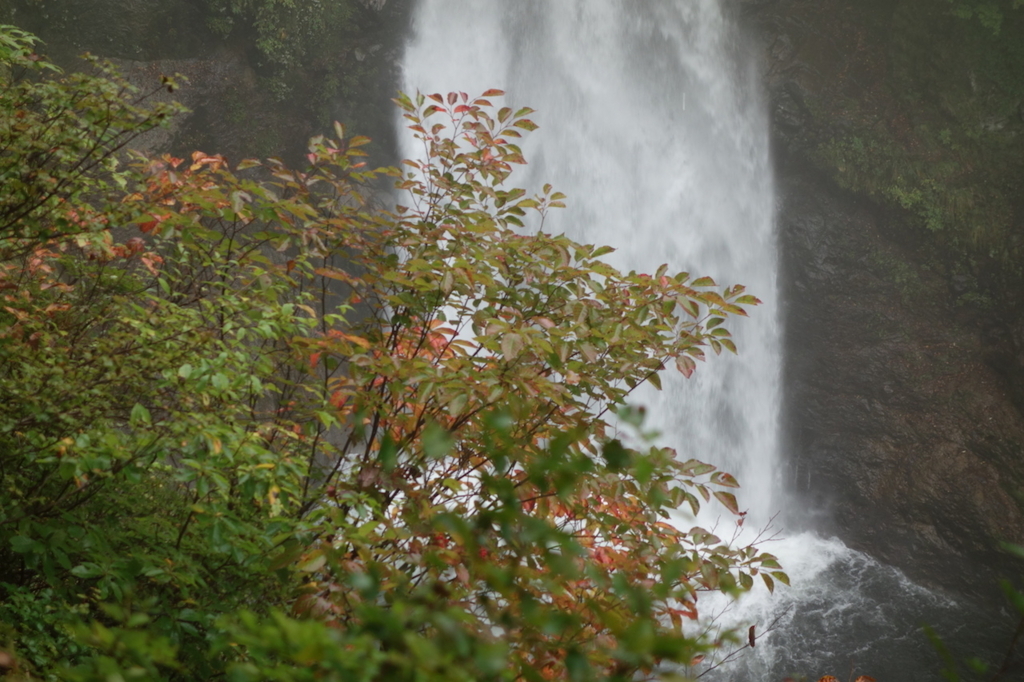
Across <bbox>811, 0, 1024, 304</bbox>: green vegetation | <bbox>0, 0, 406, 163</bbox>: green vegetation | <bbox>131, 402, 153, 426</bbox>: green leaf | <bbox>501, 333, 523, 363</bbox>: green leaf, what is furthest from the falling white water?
<bbox>131, 402, 153, 426</bbox>: green leaf

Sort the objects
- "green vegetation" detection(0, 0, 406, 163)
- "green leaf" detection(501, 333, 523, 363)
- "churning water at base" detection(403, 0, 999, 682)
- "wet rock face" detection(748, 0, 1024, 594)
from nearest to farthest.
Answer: "green leaf" detection(501, 333, 523, 363)
"green vegetation" detection(0, 0, 406, 163)
"wet rock face" detection(748, 0, 1024, 594)
"churning water at base" detection(403, 0, 999, 682)

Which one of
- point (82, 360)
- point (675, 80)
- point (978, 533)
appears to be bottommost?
point (82, 360)

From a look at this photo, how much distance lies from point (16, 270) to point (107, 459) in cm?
153

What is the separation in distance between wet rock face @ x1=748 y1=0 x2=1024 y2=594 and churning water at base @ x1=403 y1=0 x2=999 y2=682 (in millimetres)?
435

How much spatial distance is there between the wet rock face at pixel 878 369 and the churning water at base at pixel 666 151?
1.43ft

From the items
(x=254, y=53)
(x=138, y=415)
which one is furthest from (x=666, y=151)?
(x=138, y=415)

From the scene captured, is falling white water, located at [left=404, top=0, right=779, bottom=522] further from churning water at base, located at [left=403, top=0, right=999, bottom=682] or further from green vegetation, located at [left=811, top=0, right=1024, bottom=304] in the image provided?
green vegetation, located at [left=811, top=0, right=1024, bottom=304]

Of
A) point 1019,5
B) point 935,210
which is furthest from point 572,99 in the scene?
point 1019,5

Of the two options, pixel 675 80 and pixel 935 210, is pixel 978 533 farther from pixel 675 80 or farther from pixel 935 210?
pixel 675 80

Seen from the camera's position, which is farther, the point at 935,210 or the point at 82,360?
the point at 935,210

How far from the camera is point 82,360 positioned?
6.64 feet

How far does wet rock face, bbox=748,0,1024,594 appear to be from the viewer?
10.5 meters

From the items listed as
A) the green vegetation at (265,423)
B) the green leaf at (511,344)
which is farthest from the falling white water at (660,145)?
the green leaf at (511,344)

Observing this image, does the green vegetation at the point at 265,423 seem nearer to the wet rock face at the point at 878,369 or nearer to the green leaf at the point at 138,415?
the green leaf at the point at 138,415
